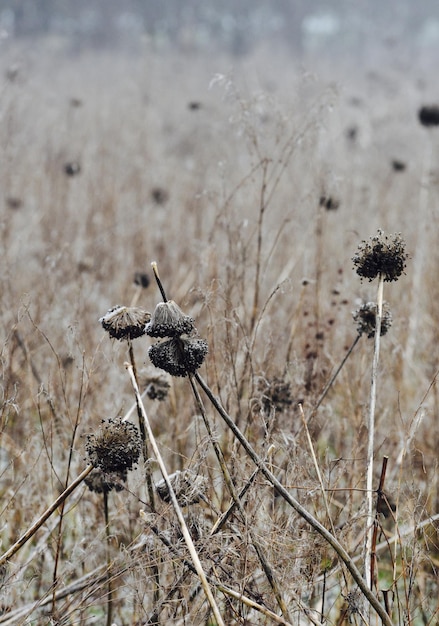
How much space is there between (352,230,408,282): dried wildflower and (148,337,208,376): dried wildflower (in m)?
0.50

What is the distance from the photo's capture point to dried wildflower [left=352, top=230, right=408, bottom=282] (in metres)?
1.50

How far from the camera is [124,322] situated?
4.62ft

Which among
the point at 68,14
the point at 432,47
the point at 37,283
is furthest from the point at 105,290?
the point at 432,47

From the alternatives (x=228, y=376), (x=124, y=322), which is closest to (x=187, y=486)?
(x=124, y=322)

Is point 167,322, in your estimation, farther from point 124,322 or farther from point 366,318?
point 366,318

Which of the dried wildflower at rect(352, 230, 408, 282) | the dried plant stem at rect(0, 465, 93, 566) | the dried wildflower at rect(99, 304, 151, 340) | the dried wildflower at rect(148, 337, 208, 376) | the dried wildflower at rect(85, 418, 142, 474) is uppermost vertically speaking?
the dried wildflower at rect(352, 230, 408, 282)

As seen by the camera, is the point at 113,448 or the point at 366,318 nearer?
the point at 113,448

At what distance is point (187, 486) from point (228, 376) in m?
0.60

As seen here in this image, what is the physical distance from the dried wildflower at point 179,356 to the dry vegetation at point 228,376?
0.20 metres

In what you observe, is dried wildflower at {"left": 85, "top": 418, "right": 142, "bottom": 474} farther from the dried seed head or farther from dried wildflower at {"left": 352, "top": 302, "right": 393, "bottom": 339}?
dried wildflower at {"left": 352, "top": 302, "right": 393, "bottom": 339}

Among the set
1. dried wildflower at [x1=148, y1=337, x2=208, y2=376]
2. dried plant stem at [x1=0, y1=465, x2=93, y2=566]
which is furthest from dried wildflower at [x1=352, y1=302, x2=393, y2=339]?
dried plant stem at [x1=0, y1=465, x2=93, y2=566]

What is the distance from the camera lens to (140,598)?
1.41 metres

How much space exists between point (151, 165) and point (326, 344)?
18.9 feet

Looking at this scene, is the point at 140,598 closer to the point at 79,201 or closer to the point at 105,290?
the point at 105,290
